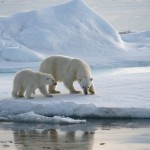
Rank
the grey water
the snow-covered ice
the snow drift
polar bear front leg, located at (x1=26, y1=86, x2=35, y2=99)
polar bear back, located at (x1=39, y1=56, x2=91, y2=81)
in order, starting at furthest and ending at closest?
the grey water, the snow drift, polar bear back, located at (x1=39, y1=56, x2=91, y2=81), polar bear front leg, located at (x1=26, y1=86, x2=35, y2=99), the snow-covered ice

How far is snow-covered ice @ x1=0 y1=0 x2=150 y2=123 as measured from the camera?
1049cm

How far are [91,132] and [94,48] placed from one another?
13.6m

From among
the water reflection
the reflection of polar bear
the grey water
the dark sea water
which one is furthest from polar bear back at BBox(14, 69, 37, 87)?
the grey water

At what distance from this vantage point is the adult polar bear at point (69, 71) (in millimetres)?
10953

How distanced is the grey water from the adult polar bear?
97.9 ft

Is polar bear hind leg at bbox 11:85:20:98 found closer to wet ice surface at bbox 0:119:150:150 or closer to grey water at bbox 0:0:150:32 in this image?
wet ice surface at bbox 0:119:150:150

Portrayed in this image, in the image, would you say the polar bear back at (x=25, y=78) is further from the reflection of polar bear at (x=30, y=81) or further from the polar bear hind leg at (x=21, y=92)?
the polar bear hind leg at (x=21, y=92)

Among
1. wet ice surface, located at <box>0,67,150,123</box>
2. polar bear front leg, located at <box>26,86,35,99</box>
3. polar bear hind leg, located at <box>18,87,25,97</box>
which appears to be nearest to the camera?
wet ice surface, located at <box>0,67,150,123</box>

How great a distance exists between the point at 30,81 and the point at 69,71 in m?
0.86

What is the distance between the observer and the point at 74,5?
24.2 metres

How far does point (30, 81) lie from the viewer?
1069cm

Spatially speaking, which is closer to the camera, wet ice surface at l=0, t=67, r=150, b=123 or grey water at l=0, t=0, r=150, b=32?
wet ice surface at l=0, t=67, r=150, b=123

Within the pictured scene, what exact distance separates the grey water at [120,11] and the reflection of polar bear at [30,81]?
30.6 m

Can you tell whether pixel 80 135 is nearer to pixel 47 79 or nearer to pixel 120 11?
pixel 47 79
